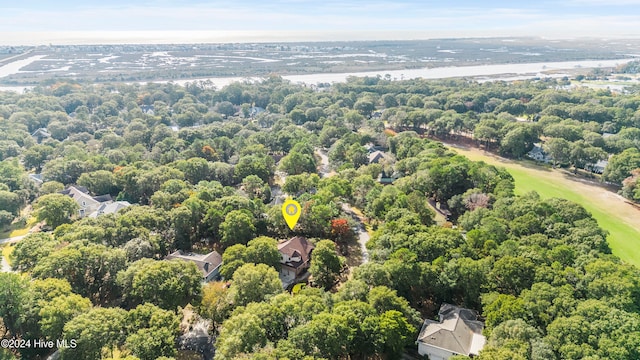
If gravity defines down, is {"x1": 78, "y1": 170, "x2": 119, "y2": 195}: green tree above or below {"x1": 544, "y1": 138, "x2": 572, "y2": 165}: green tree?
below

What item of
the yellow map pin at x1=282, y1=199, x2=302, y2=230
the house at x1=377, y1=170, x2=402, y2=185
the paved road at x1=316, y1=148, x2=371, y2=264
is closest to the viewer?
the yellow map pin at x1=282, y1=199, x2=302, y2=230

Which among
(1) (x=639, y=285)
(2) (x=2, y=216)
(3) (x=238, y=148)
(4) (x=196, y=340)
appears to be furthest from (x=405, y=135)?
(2) (x=2, y=216)

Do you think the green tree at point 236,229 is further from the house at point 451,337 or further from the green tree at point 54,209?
the house at point 451,337

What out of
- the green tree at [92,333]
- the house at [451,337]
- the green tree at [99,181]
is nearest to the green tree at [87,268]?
the green tree at [92,333]

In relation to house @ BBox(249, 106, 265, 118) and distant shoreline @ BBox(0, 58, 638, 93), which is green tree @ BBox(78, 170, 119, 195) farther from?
distant shoreline @ BBox(0, 58, 638, 93)

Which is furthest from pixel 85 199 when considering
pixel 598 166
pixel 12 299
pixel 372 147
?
pixel 598 166

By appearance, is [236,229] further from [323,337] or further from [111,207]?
[111,207]

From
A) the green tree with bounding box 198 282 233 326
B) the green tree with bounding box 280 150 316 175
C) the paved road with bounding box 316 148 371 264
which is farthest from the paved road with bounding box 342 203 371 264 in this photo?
the green tree with bounding box 198 282 233 326
